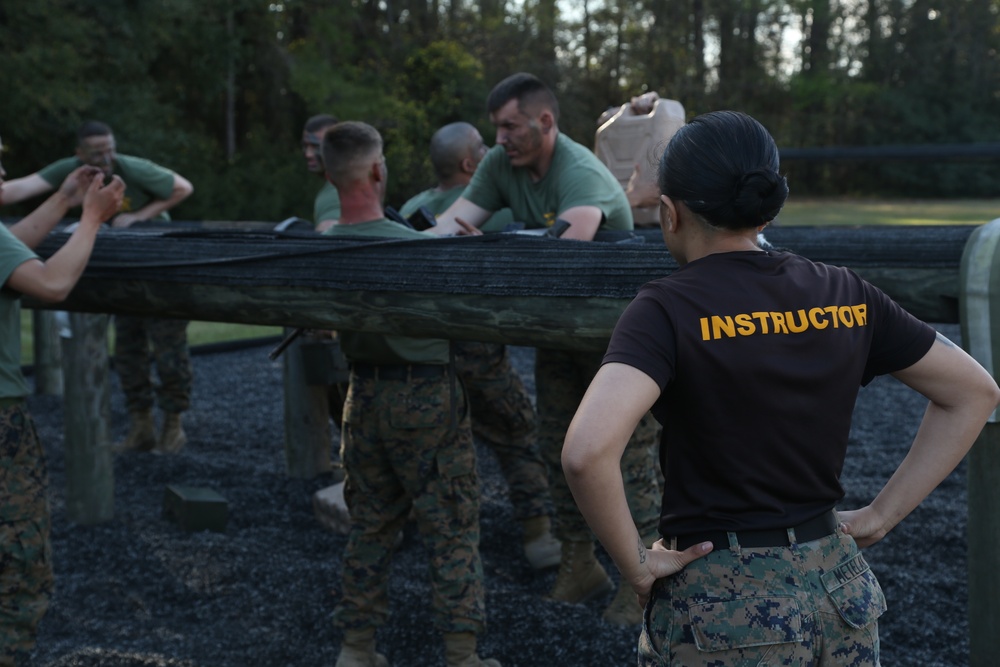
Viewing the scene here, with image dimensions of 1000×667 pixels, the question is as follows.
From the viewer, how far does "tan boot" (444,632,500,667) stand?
3.69 metres

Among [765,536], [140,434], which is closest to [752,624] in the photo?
[765,536]

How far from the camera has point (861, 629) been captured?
6.42ft

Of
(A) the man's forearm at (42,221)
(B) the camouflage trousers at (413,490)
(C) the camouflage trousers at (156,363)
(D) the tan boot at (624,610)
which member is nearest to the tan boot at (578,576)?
(D) the tan boot at (624,610)

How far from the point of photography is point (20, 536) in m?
3.55

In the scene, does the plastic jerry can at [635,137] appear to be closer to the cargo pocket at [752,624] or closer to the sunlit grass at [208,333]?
the cargo pocket at [752,624]

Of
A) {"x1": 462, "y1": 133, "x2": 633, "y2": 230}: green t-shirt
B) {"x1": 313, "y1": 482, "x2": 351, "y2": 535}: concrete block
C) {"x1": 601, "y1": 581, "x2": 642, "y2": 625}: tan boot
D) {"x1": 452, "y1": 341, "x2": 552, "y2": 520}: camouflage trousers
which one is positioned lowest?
{"x1": 313, "y1": 482, "x2": 351, "y2": 535}: concrete block

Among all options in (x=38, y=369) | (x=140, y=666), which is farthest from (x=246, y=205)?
(x=140, y=666)

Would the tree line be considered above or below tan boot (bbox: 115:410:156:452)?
above

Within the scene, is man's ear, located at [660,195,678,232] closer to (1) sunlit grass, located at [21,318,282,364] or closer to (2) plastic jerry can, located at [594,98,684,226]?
(2) plastic jerry can, located at [594,98,684,226]

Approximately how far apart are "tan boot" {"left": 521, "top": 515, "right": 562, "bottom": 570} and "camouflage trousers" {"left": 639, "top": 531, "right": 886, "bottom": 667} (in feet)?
9.50

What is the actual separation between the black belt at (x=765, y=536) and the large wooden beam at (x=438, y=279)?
41.9 inches

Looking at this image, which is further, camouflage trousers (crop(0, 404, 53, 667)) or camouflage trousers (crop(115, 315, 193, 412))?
camouflage trousers (crop(115, 315, 193, 412))

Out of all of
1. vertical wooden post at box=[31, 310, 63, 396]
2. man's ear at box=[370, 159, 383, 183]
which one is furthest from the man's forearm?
vertical wooden post at box=[31, 310, 63, 396]

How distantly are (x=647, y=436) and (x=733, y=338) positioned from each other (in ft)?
7.78
